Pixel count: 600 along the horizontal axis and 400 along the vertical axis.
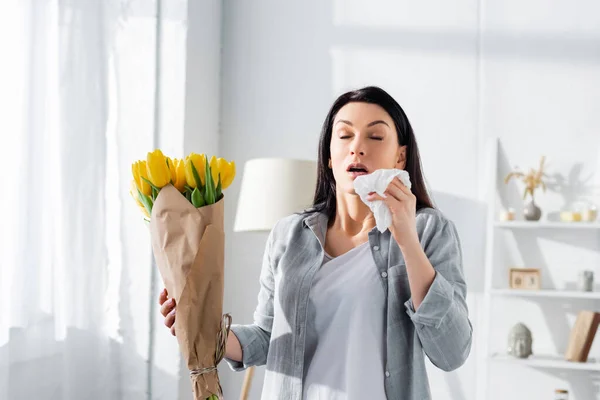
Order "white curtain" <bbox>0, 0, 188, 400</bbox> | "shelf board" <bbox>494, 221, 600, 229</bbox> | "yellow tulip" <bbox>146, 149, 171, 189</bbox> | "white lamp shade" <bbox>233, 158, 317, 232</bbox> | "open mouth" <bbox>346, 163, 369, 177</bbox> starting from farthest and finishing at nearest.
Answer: "shelf board" <bbox>494, 221, 600, 229</bbox>, "white lamp shade" <bbox>233, 158, 317, 232</bbox>, "white curtain" <bbox>0, 0, 188, 400</bbox>, "open mouth" <bbox>346, 163, 369, 177</bbox>, "yellow tulip" <bbox>146, 149, 171, 189</bbox>

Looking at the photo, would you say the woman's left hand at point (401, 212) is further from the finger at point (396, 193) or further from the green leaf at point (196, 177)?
the green leaf at point (196, 177)

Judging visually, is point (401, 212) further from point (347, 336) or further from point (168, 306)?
point (168, 306)

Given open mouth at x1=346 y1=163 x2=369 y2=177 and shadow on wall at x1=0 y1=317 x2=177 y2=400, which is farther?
shadow on wall at x1=0 y1=317 x2=177 y2=400

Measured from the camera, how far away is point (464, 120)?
332 cm

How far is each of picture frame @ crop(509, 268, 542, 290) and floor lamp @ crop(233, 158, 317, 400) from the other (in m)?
0.95

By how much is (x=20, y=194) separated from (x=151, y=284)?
963 mm

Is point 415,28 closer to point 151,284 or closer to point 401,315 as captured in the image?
point 151,284

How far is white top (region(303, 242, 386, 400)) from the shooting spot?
4.34ft

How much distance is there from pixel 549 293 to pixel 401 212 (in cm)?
197

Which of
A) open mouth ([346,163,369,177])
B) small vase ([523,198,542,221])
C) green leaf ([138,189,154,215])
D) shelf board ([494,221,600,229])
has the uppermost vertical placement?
open mouth ([346,163,369,177])

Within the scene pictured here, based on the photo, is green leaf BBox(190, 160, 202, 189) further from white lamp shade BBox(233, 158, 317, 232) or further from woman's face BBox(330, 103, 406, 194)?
white lamp shade BBox(233, 158, 317, 232)

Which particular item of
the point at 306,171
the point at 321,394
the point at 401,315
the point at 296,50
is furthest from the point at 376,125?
the point at 296,50

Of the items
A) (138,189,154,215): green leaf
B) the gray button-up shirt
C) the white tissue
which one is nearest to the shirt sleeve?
the gray button-up shirt

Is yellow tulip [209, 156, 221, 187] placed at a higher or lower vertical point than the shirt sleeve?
higher
